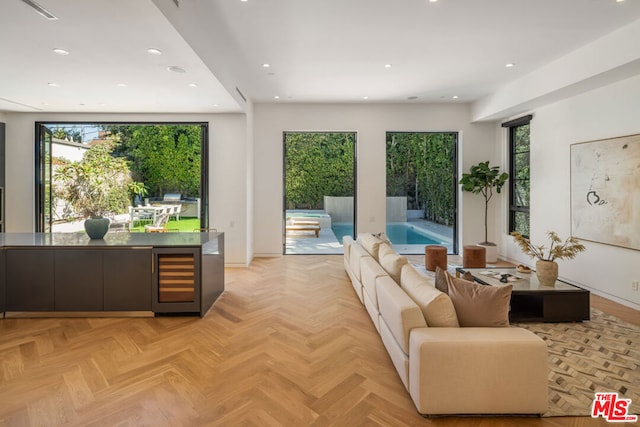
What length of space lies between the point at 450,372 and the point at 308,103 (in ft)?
20.5

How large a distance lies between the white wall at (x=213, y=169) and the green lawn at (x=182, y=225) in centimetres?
45

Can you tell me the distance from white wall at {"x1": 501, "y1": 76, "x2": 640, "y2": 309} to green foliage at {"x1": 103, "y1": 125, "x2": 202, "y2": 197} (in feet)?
20.1

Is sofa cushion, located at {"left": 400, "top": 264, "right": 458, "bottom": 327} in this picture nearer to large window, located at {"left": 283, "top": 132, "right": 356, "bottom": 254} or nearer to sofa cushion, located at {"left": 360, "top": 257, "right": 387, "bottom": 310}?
sofa cushion, located at {"left": 360, "top": 257, "right": 387, "bottom": 310}

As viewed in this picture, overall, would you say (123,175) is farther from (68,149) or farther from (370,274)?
(370,274)

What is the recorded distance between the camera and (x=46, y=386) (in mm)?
2490

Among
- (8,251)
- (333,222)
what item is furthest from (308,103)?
(8,251)

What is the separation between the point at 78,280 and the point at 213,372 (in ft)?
7.22

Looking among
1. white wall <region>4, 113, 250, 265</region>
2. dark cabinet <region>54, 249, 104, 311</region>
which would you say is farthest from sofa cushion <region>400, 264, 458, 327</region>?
A: white wall <region>4, 113, 250, 265</region>

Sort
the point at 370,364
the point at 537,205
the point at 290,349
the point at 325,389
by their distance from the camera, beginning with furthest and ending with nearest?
the point at 537,205 < the point at 290,349 < the point at 370,364 < the point at 325,389

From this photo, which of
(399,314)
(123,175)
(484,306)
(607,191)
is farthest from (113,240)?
(607,191)

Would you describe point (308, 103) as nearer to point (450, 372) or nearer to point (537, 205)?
point (537, 205)

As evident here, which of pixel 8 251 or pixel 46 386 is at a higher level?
pixel 8 251

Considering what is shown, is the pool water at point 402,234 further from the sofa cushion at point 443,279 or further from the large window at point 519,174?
the sofa cushion at point 443,279

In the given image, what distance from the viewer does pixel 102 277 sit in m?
3.81
